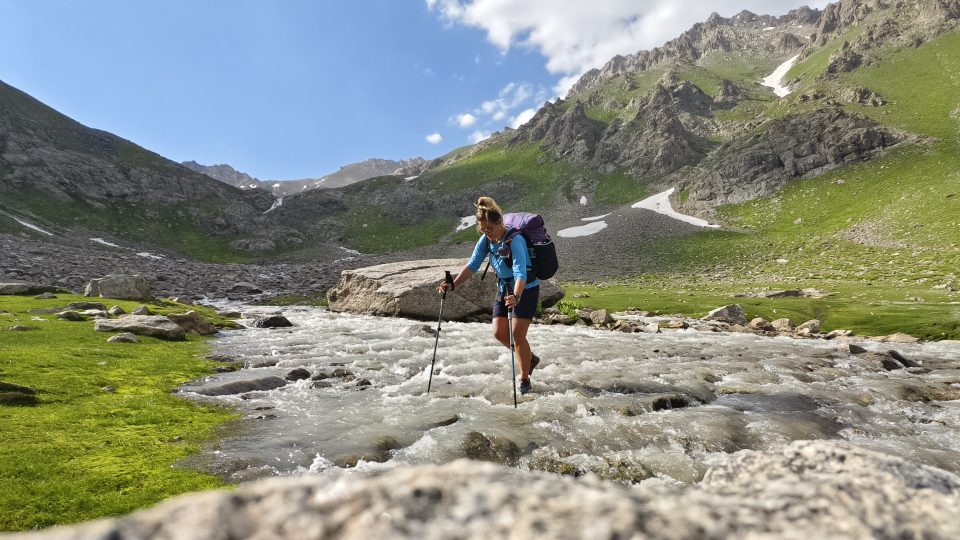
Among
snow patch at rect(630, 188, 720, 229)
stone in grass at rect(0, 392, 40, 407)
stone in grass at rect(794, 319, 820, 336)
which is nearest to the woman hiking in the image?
stone in grass at rect(0, 392, 40, 407)

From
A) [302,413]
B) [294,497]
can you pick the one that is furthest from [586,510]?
[302,413]

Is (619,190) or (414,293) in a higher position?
(619,190)

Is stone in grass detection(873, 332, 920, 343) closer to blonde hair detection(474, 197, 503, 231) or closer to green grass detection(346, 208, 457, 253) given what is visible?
blonde hair detection(474, 197, 503, 231)

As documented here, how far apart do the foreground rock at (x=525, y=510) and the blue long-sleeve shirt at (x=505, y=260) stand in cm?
909

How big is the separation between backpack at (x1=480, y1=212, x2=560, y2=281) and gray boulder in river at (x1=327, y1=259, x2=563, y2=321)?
866 inches

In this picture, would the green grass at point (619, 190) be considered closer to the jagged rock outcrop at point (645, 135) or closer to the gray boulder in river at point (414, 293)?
the jagged rock outcrop at point (645, 135)

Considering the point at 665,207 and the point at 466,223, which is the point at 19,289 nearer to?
the point at 466,223

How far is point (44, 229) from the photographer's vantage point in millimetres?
92375

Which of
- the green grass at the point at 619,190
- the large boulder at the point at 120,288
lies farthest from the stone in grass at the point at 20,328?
the green grass at the point at 619,190

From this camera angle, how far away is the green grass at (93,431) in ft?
20.2

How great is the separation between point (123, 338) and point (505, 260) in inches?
632

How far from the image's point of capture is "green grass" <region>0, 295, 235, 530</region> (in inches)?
242

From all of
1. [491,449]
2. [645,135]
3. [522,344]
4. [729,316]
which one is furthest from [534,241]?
[645,135]

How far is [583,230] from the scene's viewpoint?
391ft
